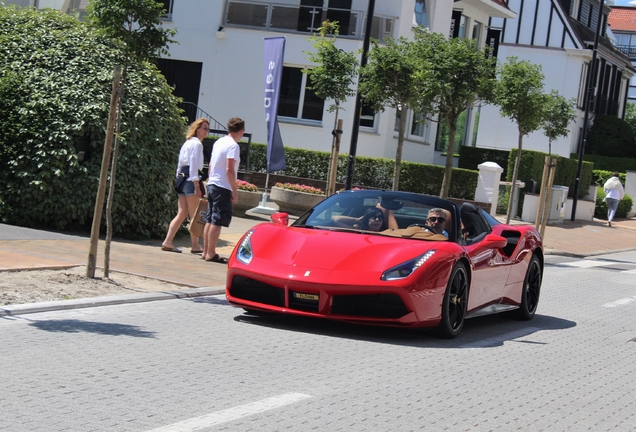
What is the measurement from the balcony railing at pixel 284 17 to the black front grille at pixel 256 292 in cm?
2428

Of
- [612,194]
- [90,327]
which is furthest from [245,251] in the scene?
[612,194]

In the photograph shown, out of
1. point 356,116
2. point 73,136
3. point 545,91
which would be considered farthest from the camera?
point 545,91

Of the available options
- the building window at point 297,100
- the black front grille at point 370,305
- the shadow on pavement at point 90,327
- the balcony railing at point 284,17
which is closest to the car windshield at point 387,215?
the black front grille at point 370,305

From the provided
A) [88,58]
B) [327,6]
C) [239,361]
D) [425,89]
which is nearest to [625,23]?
[327,6]

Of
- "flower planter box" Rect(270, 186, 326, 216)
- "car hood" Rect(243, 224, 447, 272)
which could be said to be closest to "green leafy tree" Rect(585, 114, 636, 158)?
"flower planter box" Rect(270, 186, 326, 216)

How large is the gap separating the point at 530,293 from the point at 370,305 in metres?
3.19

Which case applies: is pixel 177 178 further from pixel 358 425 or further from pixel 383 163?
pixel 383 163

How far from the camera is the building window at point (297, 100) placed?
31844 mm

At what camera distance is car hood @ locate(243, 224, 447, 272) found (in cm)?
795

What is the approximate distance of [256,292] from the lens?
8.12 metres

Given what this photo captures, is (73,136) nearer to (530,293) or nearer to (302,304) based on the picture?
(302,304)

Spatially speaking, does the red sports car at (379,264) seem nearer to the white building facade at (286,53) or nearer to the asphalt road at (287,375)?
the asphalt road at (287,375)

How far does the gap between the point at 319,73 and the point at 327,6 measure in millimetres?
13986

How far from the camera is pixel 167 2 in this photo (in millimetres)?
32844
